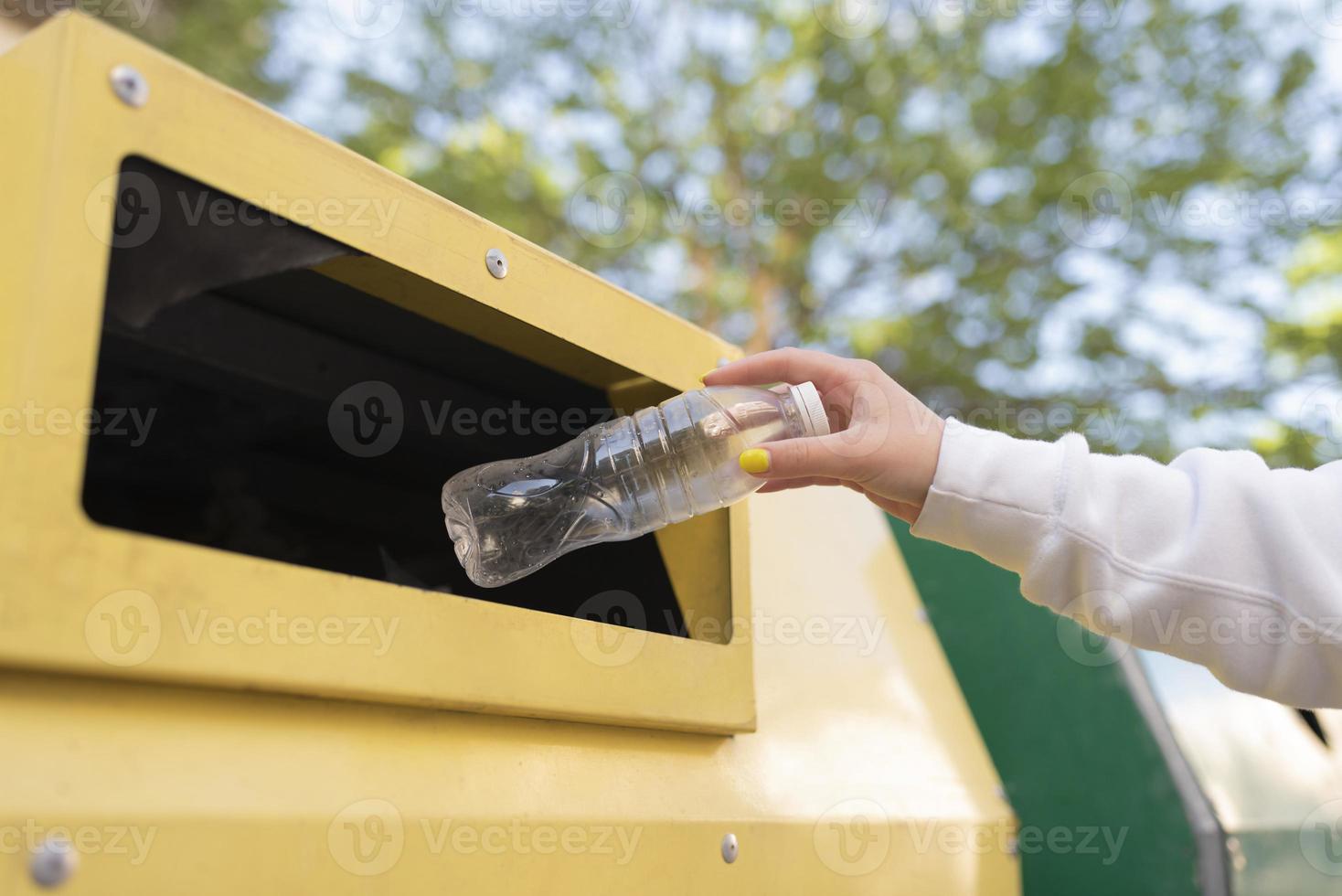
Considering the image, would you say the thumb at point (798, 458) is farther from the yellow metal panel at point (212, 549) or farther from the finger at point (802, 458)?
the yellow metal panel at point (212, 549)

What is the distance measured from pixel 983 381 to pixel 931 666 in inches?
267

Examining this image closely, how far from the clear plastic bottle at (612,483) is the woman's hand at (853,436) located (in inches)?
1.8

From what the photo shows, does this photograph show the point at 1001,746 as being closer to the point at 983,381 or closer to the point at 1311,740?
the point at 1311,740

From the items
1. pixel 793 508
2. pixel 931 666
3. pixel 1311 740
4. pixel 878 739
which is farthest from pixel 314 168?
pixel 1311 740

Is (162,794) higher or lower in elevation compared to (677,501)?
lower

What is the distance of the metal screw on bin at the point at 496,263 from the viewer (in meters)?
1.06

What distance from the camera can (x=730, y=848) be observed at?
1.13 metres

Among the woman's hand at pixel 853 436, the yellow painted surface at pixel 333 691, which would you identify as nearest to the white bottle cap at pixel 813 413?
the woman's hand at pixel 853 436

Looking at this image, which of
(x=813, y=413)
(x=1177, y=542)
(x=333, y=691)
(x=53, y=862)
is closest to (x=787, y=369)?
(x=813, y=413)

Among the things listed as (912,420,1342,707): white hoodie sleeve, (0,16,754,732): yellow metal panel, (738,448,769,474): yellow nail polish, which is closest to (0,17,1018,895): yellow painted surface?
(0,16,754,732): yellow metal panel

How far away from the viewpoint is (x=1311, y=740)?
1.89m

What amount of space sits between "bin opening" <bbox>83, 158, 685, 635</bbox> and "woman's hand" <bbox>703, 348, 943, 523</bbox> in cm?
30

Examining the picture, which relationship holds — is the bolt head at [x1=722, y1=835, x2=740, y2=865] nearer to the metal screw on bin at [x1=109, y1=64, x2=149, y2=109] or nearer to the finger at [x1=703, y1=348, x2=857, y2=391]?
the finger at [x1=703, y1=348, x2=857, y2=391]

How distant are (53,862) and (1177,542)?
38.1 inches
